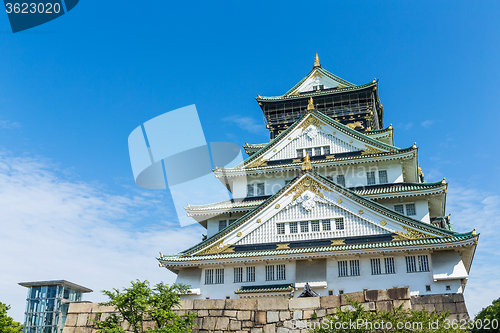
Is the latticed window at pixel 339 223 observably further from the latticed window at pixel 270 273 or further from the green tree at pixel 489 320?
the green tree at pixel 489 320

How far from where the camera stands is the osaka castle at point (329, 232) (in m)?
23.8

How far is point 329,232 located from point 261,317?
11721 mm

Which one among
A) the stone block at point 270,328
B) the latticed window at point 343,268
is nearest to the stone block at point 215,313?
the stone block at point 270,328

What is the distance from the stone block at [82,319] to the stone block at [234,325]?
5.70m

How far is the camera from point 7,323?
76.7ft

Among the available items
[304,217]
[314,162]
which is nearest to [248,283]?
[304,217]

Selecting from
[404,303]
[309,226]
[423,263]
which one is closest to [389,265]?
[423,263]

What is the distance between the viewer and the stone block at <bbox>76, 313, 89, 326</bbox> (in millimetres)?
16422

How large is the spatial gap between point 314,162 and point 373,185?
15.5ft

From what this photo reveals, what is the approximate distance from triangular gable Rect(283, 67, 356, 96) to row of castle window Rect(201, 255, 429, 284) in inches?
939

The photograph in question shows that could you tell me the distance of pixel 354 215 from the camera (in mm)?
25844

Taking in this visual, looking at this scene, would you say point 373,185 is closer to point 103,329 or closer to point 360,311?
point 360,311

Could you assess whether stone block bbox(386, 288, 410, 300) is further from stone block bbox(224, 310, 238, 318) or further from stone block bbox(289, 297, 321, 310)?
stone block bbox(224, 310, 238, 318)

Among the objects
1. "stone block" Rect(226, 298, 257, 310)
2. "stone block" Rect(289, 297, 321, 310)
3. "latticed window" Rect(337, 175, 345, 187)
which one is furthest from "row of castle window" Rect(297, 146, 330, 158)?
"stone block" Rect(289, 297, 321, 310)
